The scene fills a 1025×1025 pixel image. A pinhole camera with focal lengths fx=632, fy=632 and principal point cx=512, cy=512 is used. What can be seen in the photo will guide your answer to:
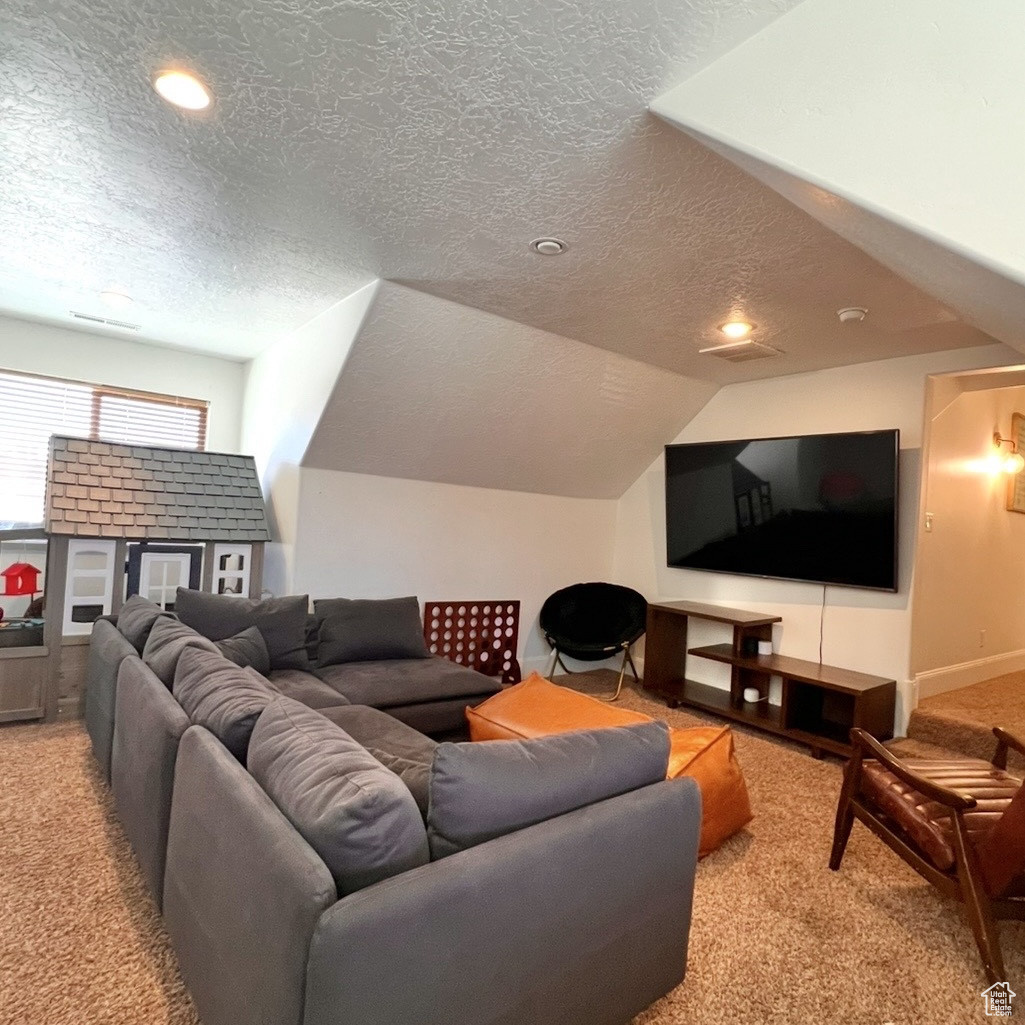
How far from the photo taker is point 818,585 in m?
4.31

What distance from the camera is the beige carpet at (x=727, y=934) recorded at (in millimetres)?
1697

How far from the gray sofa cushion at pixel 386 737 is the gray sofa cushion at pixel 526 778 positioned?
1.45 feet

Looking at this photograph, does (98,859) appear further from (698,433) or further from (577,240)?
(698,433)

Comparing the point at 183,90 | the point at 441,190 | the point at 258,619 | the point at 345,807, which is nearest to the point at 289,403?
the point at 258,619

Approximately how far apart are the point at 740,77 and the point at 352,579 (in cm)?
361

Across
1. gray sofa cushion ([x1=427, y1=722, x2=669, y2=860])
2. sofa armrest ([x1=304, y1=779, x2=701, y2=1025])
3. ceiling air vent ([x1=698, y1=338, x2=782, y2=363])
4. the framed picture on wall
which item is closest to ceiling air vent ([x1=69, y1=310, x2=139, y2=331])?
ceiling air vent ([x1=698, y1=338, x2=782, y2=363])

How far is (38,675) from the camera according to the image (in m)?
3.51

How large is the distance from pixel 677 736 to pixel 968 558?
10.1 feet

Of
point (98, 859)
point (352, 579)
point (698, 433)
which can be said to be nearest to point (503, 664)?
point (352, 579)

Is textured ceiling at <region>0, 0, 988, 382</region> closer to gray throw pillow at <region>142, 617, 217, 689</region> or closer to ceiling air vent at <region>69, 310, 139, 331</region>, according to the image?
ceiling air vent at <region>69, 310, 139, 331</region>

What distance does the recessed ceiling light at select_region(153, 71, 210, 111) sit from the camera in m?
1.80

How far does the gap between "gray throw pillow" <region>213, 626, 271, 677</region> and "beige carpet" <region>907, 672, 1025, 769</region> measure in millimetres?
3770

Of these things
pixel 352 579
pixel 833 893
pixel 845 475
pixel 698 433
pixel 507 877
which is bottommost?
pixel 833 893

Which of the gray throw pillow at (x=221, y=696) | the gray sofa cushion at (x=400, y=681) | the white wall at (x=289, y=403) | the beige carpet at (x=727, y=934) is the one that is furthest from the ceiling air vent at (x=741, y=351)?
the gray throw pillow at (x=221, y=696)
